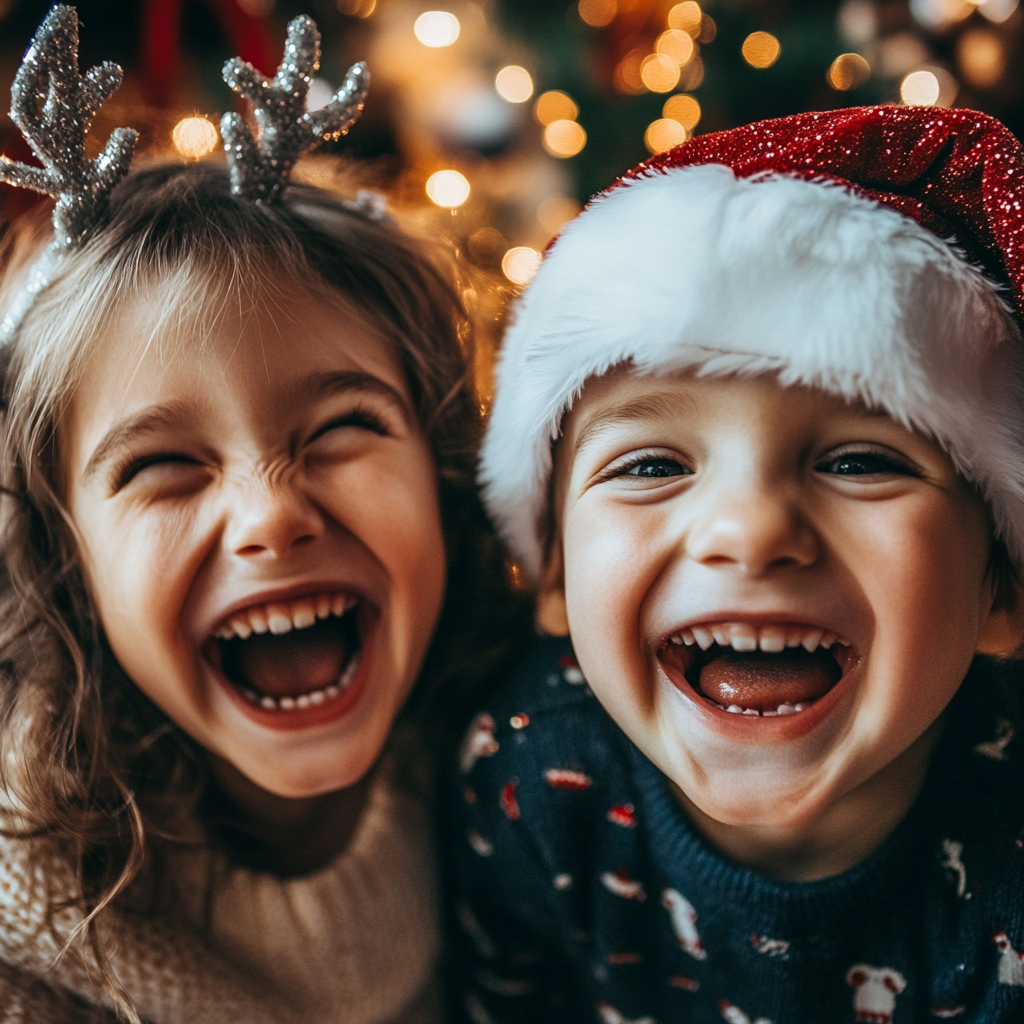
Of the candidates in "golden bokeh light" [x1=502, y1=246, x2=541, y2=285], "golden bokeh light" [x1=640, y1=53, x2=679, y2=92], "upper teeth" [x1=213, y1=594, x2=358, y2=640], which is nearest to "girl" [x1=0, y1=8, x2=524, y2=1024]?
"upper teeth" [x1=213, y1=594, x2=358, y2=640]

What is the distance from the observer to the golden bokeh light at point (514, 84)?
1.49m

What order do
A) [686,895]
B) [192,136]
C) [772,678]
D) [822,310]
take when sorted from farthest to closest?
[192,136] < [686,895] < [772,678] < [822,310]

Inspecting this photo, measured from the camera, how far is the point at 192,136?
1043 mm

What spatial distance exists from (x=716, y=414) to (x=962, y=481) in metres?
0.17

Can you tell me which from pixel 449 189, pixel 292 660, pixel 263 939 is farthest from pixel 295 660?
pixel 449 189

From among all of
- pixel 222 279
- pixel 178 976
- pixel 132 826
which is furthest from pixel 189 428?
pixel 178 976

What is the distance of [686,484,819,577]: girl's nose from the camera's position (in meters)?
0.58

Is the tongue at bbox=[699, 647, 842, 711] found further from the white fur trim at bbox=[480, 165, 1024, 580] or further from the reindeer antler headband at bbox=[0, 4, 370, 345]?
the reindeer antler headband at bbox=[0, 4, 370, 345]

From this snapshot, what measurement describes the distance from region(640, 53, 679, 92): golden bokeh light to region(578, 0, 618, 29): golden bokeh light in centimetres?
9

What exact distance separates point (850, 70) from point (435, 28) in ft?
1.91

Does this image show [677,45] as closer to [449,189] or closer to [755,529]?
[449,189]

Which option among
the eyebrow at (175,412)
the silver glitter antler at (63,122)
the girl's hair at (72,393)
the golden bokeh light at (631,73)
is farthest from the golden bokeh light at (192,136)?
the golden bokeh light at (631,73)

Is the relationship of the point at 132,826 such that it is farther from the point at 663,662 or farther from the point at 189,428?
the point at 663,662

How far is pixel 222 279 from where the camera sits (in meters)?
0.75
